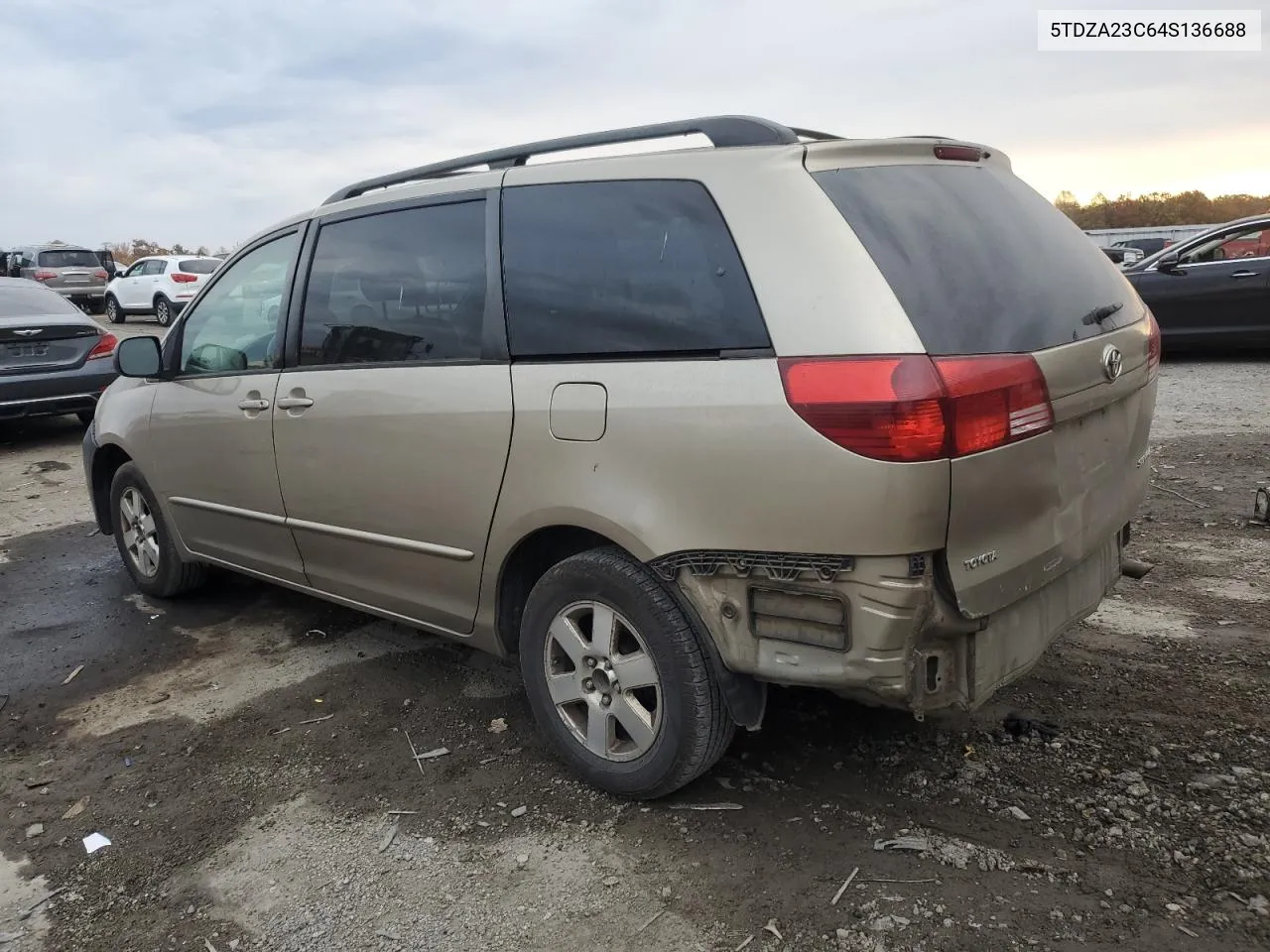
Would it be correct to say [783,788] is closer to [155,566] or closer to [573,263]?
[573,263]

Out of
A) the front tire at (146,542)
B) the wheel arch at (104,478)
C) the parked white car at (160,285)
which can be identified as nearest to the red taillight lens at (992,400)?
the front tire at (146,542)

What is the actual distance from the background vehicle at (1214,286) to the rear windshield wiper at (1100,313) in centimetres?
862

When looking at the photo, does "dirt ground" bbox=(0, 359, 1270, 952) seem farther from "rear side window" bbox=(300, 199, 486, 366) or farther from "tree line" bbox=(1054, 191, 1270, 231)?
"tree line" bbox=(1054, 191, 1270, 231)

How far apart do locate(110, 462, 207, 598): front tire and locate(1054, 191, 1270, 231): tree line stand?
38.9 metres

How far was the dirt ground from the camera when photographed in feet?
7.92

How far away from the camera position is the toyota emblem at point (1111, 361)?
272cm

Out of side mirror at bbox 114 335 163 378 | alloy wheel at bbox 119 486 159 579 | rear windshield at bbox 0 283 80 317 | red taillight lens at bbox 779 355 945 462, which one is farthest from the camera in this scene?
rear windshield at bbox 0 283 80 317

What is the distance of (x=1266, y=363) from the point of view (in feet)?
34.5

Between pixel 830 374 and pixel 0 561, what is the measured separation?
5.64 meters

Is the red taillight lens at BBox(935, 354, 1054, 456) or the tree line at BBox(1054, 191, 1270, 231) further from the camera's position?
the tree line at BBox(1054, 191, 1270, 231)

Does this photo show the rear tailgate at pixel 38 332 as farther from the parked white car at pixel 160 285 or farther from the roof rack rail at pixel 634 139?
the parked white car at pixel 160 285

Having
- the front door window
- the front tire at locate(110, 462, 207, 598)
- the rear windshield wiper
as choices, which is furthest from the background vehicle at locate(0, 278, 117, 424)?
the rear windshield wiper

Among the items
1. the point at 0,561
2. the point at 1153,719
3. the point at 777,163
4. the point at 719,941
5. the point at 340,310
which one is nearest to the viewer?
the point at 719,941

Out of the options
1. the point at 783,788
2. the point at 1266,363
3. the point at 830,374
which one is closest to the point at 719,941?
the point at 783,788
